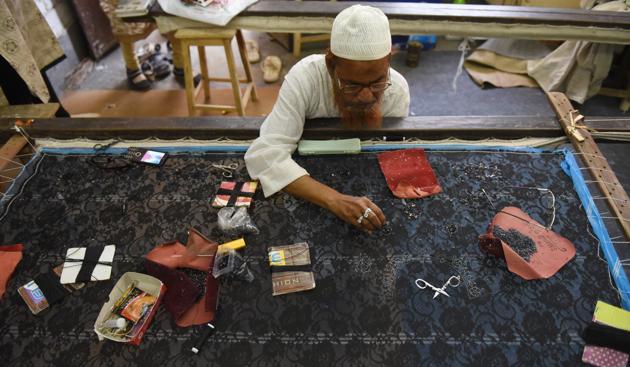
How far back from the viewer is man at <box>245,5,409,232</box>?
1.47 m

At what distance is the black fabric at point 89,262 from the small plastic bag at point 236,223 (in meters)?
0.48

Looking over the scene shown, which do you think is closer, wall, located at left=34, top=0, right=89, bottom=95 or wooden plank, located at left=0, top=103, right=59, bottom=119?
wooden plank, located at left=0, top=103, right=59, bottom=119

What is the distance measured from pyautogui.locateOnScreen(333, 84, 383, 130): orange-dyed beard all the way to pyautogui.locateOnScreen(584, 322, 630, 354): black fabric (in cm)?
114

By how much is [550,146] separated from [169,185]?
1898mm

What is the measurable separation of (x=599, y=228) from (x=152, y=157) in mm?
2000

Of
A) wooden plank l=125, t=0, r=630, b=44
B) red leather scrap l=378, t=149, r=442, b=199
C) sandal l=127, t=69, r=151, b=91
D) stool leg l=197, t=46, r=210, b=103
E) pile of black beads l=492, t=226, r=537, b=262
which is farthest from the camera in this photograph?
sandal l=127, t=69, r=151, b=91

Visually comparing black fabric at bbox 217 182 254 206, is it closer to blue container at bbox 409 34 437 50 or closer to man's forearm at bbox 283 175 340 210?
man's forearm at bbox 283 175 340 210

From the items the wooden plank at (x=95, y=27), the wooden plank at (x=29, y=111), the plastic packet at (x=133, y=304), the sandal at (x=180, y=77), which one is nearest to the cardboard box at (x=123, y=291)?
the plastic packet at (x=133, y=304)

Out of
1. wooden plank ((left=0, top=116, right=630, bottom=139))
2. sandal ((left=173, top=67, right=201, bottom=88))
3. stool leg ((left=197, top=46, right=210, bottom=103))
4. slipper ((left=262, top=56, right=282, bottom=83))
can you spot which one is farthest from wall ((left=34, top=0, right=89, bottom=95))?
wooden plank ((left=0, top=116, right=630, bottom=139))

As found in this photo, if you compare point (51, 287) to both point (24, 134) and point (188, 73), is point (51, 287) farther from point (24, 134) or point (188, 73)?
point (188, 73)

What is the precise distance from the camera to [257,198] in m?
1.65

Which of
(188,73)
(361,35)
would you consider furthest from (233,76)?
(361,35)

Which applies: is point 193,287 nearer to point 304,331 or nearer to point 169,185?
point 304,331

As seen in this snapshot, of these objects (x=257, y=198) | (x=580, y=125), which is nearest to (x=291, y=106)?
(x=257, y=198)
